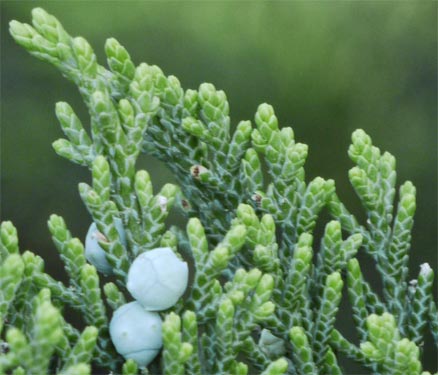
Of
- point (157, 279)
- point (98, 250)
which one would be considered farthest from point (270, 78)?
point (157, 279)

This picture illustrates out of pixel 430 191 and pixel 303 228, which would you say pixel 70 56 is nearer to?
pixel 303 228

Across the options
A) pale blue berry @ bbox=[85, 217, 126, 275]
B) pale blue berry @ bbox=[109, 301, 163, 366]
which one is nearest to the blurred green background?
pale blue berry @ bbox=[85, 217, 126, 275]

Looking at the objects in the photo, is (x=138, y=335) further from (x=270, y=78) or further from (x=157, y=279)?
(x=270, y=78)

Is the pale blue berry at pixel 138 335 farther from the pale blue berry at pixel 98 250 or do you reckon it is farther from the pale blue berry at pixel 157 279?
the pale blue berry at pixel 98 250

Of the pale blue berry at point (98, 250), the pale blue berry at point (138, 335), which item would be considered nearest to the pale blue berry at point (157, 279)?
the pale blue berry at point (138, 335)

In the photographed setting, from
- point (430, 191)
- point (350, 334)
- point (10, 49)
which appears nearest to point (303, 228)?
point (350, 334)
